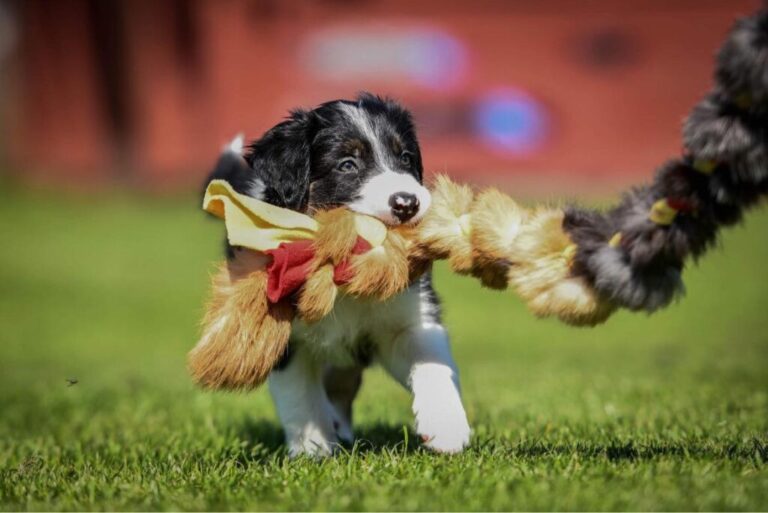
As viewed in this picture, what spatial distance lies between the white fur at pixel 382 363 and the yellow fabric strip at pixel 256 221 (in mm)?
417

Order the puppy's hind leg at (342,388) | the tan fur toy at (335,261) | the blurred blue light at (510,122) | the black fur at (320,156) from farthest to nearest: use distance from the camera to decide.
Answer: the blurred blue light at (510,122) < the puppy's hind leg at (342,388) < the black fur at (320,156) < the tan fur toy at (335,261)

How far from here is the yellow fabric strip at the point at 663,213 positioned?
3.36m

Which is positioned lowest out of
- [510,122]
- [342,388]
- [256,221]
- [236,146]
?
[510,122]

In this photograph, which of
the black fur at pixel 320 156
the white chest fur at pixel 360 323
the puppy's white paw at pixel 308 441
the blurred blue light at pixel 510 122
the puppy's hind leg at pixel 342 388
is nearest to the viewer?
the white chest fur at pixel 360 323

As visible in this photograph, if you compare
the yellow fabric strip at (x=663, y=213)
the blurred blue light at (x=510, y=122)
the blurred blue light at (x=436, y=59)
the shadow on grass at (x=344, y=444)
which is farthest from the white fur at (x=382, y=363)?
the blurred blue light at (x=510, y=122)

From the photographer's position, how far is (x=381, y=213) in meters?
4.24

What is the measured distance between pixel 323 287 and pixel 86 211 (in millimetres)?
19243

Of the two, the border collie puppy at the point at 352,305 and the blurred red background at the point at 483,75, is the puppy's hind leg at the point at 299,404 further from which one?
the blurred red background at the point at 483,75

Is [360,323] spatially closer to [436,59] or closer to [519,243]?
[519,243]

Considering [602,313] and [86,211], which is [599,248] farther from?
[86,211]

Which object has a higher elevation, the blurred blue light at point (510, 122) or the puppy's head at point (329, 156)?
the puppy's head at point (329, 156)

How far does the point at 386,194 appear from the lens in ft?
14.1

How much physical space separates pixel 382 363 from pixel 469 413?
120cm

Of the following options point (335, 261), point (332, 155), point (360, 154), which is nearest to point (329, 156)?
point (332, 155)
